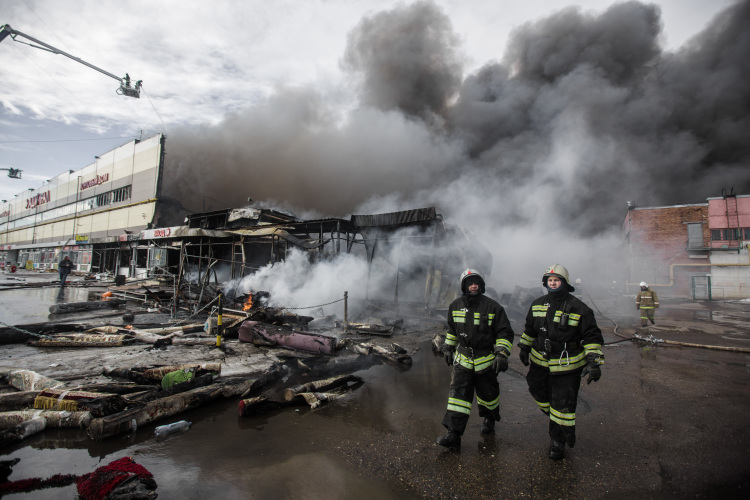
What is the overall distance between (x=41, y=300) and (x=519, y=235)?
23.4 m

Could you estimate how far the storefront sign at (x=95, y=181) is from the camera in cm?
2905

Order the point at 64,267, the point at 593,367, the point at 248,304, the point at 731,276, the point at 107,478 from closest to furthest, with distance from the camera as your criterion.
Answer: the point at 107,478, the point at 593,367, the point at 248,304, the point at 64,267, the point at 731,276

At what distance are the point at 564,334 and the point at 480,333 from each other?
2.36 ft

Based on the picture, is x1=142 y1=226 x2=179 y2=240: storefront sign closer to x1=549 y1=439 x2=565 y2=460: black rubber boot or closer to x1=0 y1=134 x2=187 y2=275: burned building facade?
x1=0 y1=134 x2=187 y2=275: burned building facade

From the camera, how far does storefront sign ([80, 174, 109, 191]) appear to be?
29.0 m

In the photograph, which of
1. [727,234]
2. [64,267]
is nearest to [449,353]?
[64,267]

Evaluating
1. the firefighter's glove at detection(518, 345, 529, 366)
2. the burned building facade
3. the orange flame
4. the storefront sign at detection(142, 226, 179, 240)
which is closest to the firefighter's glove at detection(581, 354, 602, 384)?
the firefighter's glove at detection(518, 345, 529, 366)

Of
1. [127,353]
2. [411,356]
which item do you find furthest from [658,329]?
[127,353]

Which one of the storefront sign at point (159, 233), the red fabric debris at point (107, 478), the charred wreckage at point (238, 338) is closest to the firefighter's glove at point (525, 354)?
the charred wreckage at point (238, 338)

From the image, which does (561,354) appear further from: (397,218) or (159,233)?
(159,233)

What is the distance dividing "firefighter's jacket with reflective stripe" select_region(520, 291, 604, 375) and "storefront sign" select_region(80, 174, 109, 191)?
3675 cm

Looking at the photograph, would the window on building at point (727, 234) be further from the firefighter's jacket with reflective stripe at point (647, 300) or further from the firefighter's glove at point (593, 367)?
the firefighter's glove at point (593, 367)

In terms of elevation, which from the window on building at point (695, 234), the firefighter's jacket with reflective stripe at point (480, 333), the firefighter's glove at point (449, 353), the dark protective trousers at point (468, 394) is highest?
the window on building at point (695, 234)

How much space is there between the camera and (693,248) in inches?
863
